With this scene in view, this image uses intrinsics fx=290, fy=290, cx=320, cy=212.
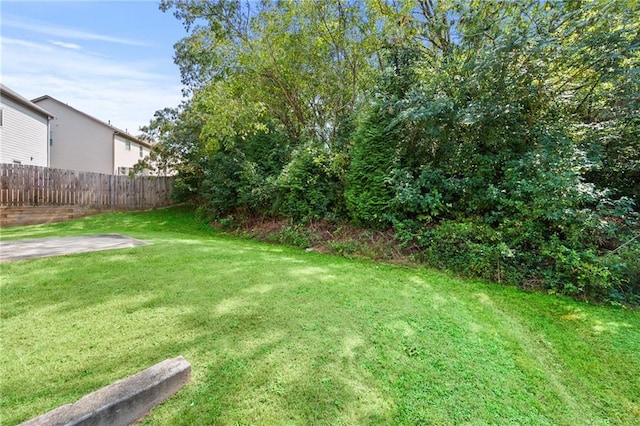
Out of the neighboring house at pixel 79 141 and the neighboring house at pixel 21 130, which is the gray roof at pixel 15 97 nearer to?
the neighboring house at pixel 21 130

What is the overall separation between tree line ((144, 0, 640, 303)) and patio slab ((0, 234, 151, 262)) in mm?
3524

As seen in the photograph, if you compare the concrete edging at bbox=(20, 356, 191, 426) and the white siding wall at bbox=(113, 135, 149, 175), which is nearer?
the concrete edging at bbox=(20, 356, 191, 426)

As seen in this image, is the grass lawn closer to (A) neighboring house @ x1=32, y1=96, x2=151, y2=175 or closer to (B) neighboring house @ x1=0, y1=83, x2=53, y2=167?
(B) neighboring house @ x1=0, y1=83, x2=53, y2=167

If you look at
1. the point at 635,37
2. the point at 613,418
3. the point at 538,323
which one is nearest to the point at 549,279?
the point at 538,323

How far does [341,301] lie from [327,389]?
1301mm

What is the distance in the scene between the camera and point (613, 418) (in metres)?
1.87

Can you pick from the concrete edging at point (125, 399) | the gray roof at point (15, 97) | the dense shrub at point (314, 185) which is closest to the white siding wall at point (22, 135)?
the gray roof at point (15, 97)

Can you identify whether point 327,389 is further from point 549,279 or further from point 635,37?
point 635,37

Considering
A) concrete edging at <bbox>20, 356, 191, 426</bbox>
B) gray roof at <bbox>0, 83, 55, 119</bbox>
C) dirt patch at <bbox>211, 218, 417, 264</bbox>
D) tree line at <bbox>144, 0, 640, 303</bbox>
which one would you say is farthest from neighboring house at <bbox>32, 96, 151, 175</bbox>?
concrete edging at <bbox>20, 356, 191, 426</bbox>

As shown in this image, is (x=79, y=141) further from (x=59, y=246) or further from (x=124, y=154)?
(x=59, y=246)

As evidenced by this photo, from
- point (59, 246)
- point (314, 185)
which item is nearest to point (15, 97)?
point (59, 246)

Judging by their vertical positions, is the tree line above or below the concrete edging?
above

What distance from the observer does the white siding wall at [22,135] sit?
38.3 ft

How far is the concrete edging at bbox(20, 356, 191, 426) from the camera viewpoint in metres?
1.28
